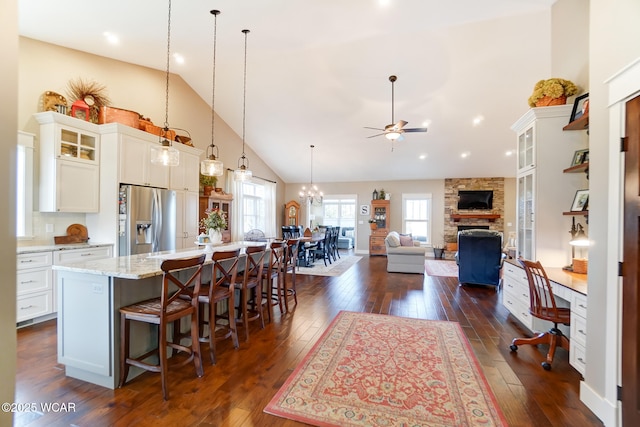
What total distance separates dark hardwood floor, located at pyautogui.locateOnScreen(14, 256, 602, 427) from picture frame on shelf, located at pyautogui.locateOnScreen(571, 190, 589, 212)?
4.89 ft

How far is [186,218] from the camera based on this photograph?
5.24 meters

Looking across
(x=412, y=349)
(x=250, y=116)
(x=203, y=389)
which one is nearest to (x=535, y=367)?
(x=412, y=349)

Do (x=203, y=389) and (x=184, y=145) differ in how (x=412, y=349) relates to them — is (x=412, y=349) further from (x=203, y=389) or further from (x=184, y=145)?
(x=184, y=145)

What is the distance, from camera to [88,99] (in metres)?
4.11

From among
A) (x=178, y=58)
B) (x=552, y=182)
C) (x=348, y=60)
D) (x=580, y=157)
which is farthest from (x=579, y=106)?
(x=178, y=58)

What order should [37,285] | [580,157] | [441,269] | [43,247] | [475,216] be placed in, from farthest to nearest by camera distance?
1. [475,216]
2. [441,269]
3. [43,247]
4. [37,285]
5. [580,157]

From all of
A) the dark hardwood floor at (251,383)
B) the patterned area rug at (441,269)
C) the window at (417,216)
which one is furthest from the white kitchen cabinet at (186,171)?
the window at (417,216)

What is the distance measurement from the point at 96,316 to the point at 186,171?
3644 millimetres

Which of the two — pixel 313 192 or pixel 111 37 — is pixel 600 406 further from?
pixel 313 192

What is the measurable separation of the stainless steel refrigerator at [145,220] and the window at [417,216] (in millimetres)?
7818

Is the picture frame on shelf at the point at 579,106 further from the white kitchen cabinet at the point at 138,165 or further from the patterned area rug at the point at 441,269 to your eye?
the white kitchen cabinet at the point at 138,165

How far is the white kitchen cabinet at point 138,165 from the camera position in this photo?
4109 mm

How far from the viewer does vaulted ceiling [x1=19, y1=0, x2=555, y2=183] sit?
3.33 m

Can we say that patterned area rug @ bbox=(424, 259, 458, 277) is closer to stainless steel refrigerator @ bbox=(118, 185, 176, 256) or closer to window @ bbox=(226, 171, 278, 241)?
window @ bbox=(226, 171, 278, 241)
